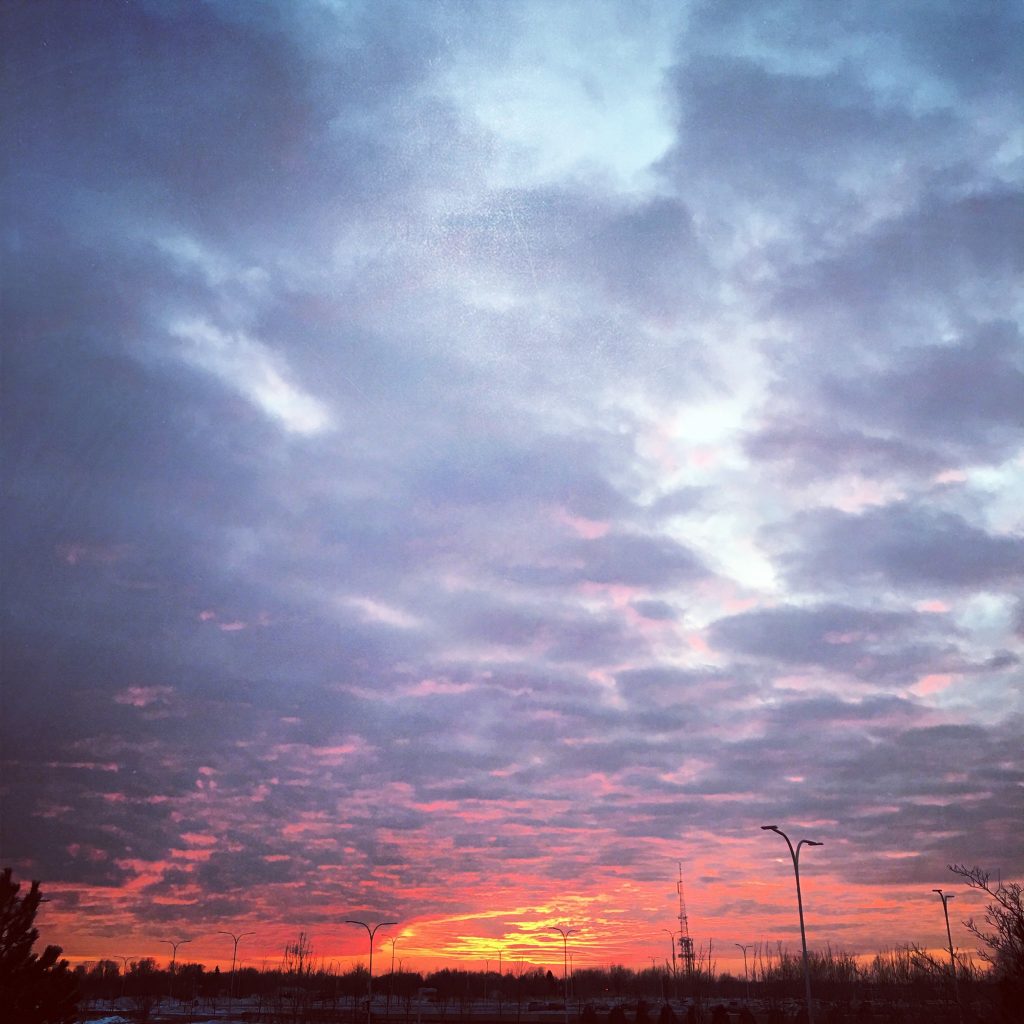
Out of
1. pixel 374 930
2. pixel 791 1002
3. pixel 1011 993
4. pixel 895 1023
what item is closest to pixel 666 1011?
pixel 895 1023

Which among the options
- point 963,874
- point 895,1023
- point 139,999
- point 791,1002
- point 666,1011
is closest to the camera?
point 963,874

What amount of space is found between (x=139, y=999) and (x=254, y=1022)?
330 ft

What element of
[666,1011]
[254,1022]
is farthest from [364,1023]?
[666,1011]

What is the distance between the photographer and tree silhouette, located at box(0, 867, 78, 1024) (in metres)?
27.4

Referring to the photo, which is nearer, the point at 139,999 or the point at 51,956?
the point at 51,956

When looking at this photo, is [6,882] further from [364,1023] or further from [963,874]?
[364,1023]

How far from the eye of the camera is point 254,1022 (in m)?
113

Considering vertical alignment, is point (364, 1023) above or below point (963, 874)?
below

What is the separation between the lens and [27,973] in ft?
92.6

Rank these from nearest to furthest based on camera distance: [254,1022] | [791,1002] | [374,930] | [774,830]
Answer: [774,830], [374,930], [254,1022], [791,1002]

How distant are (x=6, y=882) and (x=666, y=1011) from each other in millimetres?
65896

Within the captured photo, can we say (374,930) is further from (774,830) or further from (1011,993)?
(1011,993)

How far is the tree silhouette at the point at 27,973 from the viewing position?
27.4 metres

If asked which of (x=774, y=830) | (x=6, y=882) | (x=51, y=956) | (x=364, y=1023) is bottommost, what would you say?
(x=364, y=1023)
